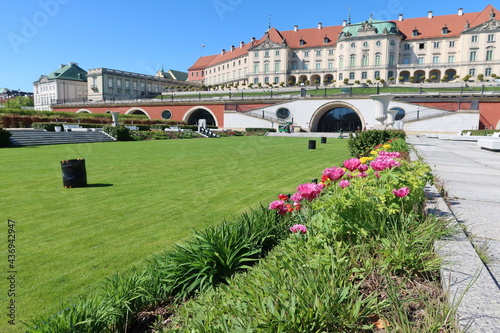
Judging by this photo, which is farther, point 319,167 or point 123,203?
point 319,167

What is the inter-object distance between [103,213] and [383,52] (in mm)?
75908

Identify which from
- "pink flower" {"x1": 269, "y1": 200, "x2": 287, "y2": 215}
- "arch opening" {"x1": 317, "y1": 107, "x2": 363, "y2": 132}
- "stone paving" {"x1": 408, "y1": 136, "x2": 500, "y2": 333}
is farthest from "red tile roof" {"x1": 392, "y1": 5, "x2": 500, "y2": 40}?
"pink flower" {"x1": 269, "y1": 200, "x2": 287, "y2": 215}

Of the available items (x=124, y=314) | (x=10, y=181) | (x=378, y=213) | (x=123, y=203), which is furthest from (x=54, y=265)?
(x=10, y=181)

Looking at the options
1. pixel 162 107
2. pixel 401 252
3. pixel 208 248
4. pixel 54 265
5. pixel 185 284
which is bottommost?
pixel 54 265

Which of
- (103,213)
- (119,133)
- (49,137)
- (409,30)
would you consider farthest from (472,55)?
(103,213)

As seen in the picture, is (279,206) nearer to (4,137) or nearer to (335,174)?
(335,174)

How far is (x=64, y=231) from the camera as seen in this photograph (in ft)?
15.7

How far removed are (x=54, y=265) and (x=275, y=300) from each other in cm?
315

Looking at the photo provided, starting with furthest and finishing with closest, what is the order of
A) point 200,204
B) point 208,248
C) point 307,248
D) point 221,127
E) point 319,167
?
point 221,127
point 319,167
point 200,204
point 208,248
point 307,248

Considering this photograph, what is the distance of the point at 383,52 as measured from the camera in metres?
68.1

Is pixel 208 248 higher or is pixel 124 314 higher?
pixel 208 248

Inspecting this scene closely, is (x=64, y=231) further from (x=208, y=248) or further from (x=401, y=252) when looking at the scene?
(x=401, y=252)

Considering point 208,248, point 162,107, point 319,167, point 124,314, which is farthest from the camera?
point 162,107

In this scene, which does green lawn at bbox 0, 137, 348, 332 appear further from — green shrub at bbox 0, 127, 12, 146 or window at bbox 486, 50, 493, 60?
window at bbox 486, 50, 493, 60
